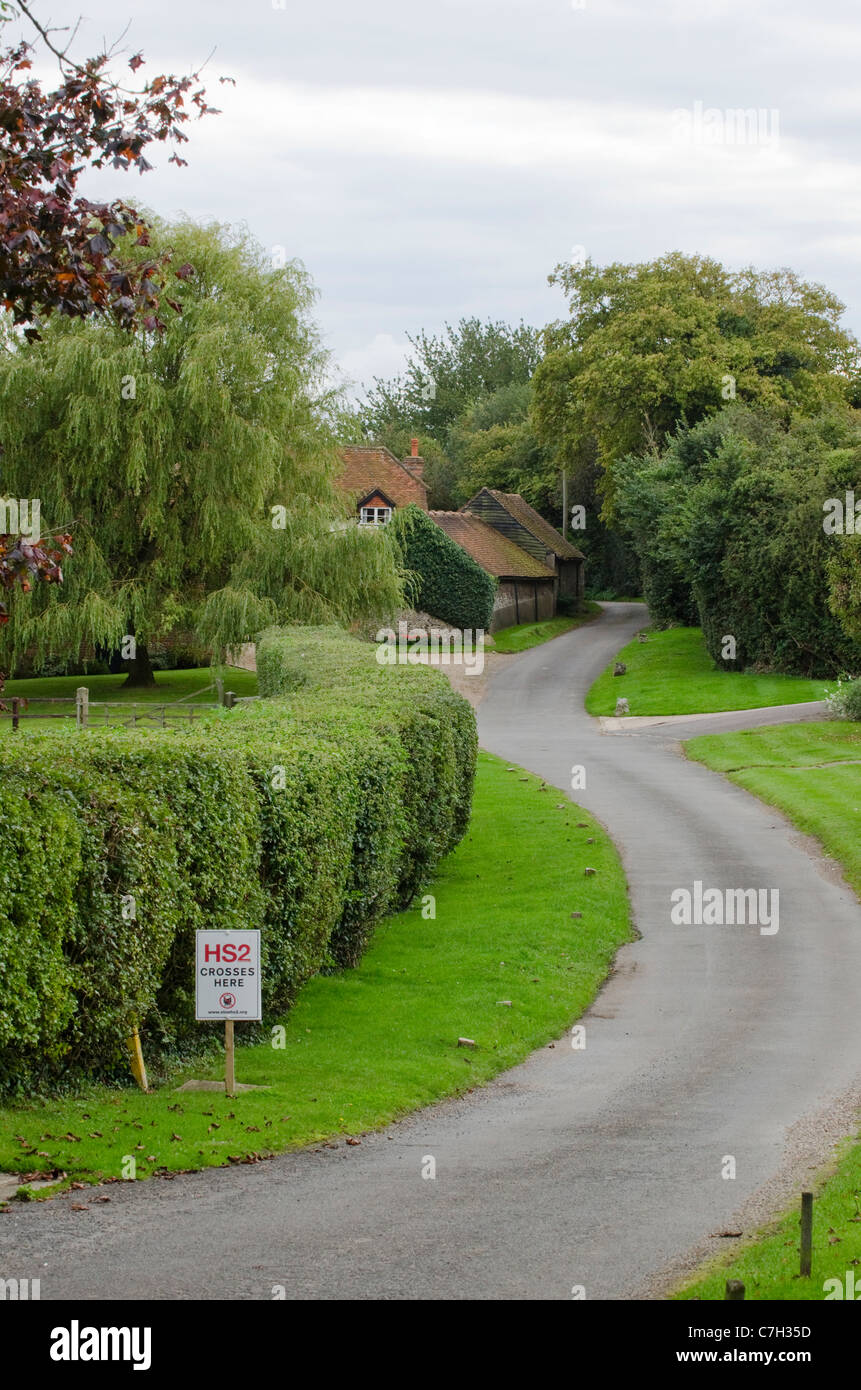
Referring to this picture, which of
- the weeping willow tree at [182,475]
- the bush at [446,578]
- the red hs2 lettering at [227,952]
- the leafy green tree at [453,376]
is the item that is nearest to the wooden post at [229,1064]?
the red hs2 lettering at [227,952]

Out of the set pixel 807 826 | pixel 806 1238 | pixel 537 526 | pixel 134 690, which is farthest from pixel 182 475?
pixel 537 526

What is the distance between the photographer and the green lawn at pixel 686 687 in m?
44.2

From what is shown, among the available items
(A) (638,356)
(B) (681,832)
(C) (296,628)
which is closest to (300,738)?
(B) (681,832)

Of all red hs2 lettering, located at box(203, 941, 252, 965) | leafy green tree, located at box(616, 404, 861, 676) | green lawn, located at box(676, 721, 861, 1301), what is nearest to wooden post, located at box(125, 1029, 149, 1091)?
red hs2 lettering, located at box(203, 941, 252, 965)

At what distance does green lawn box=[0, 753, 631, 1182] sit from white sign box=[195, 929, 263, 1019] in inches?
30.5

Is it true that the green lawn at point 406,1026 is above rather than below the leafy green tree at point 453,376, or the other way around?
below

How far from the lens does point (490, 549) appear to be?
70250 millimetres

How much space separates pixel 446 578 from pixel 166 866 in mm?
51803

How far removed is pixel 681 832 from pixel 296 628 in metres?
13.3

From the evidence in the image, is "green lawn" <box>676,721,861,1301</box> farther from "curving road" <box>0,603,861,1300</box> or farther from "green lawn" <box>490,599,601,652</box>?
"green lawn" <box>490,599,601,652</box>

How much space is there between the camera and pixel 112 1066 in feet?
38.1

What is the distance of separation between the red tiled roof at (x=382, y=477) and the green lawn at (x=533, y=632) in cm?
758

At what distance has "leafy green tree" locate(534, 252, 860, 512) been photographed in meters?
63.0

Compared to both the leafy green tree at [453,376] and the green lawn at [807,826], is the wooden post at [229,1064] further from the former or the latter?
the leafy green tree at [453,376]
